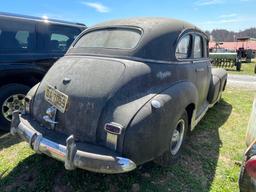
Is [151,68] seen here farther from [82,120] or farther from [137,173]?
[137,173]

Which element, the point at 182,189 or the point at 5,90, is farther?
the point at 5,90

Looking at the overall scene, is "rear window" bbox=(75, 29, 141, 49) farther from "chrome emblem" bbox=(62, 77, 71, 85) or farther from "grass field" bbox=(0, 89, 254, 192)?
"grass field" bbox=(0, 89, 254, 192)

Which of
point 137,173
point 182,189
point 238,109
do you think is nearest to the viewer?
point 182,189

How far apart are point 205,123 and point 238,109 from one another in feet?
5.81

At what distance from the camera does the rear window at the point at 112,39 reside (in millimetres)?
3537

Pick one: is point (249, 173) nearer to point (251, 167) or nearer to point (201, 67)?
point (251, 167)

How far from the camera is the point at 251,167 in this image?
6.51ft

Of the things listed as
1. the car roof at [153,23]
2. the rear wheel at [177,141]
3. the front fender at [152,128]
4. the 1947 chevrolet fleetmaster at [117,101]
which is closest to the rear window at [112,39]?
the 1947 chevrolet fleetmaster at [117,101]

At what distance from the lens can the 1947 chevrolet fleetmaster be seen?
2691mm

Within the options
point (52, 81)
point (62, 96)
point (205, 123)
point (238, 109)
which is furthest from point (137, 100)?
point (238, 109)

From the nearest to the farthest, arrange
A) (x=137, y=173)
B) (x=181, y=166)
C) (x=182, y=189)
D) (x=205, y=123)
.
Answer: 1. (x=182, y=189)
2. (x=137, y=173)
3. (x=181, y=166)
4. (x=205, y=123)

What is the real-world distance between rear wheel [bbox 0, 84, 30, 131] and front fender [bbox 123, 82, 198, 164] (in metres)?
2.96

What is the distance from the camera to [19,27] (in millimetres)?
4961

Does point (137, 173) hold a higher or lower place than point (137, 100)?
lower
